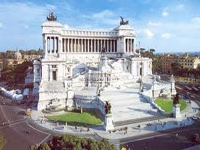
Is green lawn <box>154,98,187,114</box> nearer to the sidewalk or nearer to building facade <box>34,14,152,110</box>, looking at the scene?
the sidewalk

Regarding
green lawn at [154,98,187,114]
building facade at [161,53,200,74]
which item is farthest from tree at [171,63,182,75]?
green lawn at [154,98,187,114]

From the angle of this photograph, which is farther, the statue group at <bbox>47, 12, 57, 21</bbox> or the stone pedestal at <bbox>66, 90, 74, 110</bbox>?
the statue group at <bbox>47, 12, 57, 21</bbox>

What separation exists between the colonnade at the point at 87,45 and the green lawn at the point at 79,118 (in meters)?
33.6

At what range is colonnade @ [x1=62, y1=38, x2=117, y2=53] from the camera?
2773 inches

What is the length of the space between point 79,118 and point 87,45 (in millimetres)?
38954

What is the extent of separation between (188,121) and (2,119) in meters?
29.1

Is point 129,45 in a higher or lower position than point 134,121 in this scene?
higher

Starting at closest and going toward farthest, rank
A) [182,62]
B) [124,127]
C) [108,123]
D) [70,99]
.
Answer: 1. [108,123]
2. [124,127]
3. [70,99]
4. [182,62]

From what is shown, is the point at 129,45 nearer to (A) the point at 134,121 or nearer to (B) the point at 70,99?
(B) the point at 70,99

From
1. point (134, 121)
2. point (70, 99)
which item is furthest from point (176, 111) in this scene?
point (70, 99)

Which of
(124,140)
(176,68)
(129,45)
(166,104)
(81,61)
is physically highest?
(129,45)

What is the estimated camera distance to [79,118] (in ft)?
124

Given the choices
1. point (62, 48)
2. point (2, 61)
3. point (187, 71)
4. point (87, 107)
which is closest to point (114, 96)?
point (87, 107)

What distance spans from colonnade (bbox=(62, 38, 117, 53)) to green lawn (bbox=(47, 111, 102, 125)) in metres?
33.6
